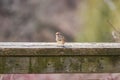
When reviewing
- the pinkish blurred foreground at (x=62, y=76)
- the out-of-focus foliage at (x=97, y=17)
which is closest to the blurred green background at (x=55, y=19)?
the out-of-focus foliage at (x=97, y=17)

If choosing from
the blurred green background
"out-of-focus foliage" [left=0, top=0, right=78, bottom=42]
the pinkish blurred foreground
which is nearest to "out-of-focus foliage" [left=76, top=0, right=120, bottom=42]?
the blurred green background

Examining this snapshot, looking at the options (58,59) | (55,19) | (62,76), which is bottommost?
(62,76)

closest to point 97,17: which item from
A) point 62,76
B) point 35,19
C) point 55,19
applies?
point 55,19

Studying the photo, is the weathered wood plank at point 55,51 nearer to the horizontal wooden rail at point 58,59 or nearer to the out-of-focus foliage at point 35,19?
the horizontal wooden rail at point 58,59

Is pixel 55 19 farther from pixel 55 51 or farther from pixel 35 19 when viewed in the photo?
pixel 55 51

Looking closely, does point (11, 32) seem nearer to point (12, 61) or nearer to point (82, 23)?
point (82, 23)

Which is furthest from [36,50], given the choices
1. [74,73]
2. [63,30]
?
[63,30]
